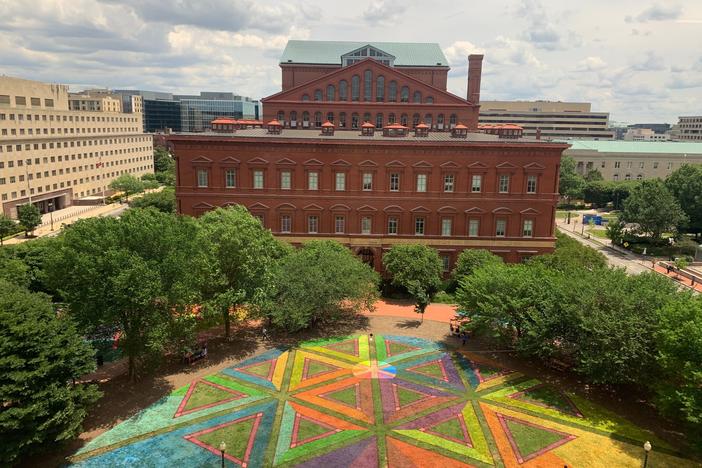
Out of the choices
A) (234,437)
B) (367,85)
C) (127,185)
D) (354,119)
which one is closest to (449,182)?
(354,119)

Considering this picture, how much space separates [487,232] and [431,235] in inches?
252

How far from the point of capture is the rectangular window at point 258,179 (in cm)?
5584

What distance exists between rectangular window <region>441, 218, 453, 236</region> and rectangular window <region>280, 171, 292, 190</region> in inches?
707

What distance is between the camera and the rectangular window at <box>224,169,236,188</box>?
55906mm

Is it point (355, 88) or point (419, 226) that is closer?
point (419, 226)

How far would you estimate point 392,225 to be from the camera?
57.0 m

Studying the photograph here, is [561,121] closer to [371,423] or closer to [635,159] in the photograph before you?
[635,159]

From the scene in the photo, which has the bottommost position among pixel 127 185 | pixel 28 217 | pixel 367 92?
pixel 28 217

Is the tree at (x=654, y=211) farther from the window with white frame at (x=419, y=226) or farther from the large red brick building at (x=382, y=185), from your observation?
the window with white frame at (x=419, y=226)

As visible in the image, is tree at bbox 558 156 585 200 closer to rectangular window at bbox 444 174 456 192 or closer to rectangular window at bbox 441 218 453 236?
rectangular window at bbox 441 218 453 236

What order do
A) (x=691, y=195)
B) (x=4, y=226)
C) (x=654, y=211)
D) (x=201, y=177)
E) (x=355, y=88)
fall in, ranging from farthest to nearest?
(x=691, y=195) < (x=654, y=211) < (x=4, y=226) < (x=355, y=88) < (x=201, y=177)

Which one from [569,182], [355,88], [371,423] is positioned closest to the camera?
[371,423]

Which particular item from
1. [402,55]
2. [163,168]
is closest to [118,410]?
[402,55]

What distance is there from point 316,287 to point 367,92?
34300 mm
